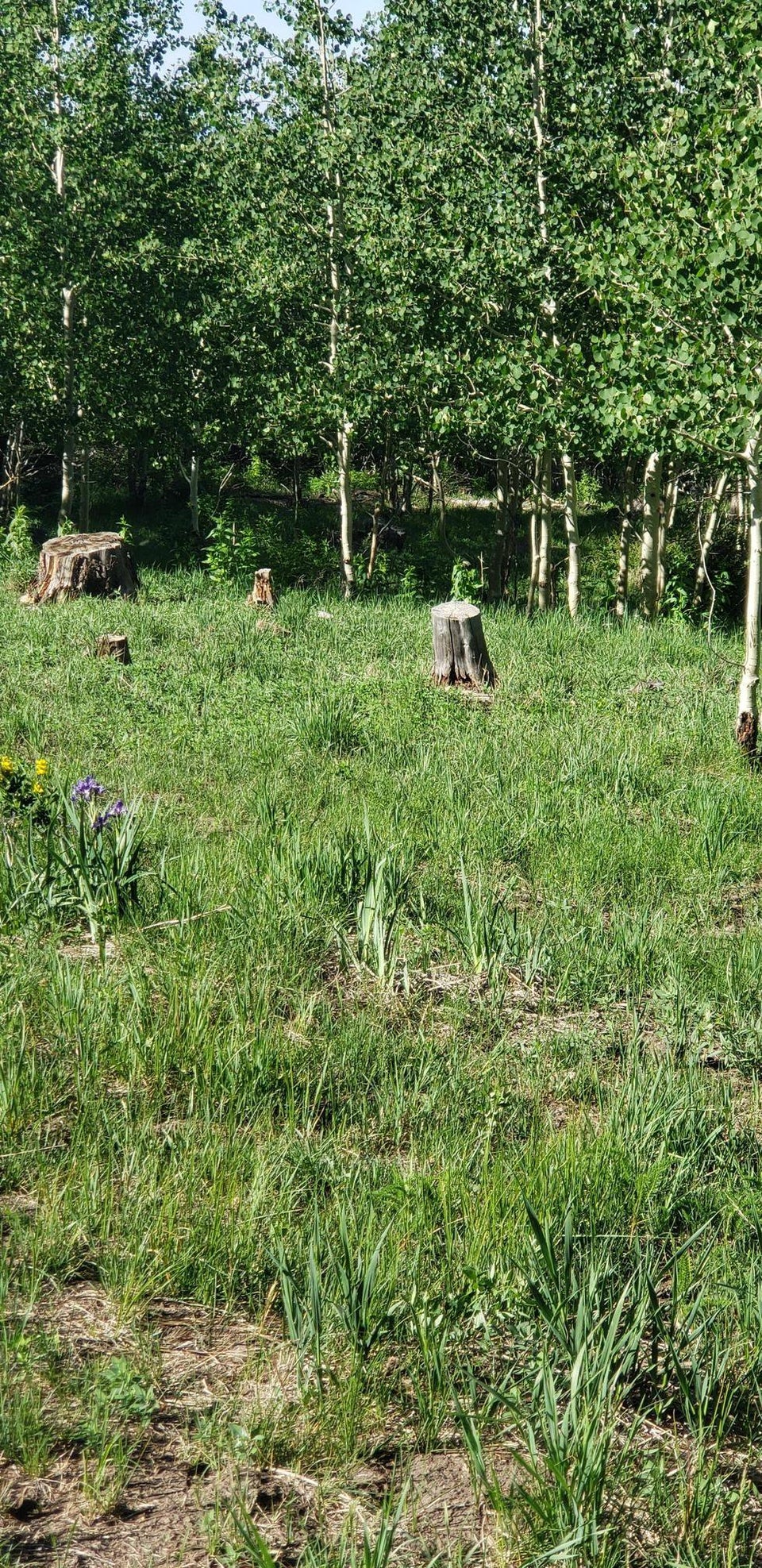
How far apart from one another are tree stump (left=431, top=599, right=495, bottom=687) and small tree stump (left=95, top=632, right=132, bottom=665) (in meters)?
2.73

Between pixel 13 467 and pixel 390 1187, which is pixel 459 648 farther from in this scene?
pixel 13 467

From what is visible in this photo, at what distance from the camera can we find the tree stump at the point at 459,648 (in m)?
9.66

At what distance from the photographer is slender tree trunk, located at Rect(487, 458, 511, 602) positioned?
21547 millimetres

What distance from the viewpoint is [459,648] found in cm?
980

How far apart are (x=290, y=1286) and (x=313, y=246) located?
19.8m

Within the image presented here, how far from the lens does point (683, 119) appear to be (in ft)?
30.7

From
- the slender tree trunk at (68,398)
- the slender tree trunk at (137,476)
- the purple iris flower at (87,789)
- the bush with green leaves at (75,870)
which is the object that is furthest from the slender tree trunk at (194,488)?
the bush with green leaves at (75,870)

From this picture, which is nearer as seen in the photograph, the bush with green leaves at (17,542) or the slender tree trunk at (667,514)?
the bush with green leaves at (17,542)

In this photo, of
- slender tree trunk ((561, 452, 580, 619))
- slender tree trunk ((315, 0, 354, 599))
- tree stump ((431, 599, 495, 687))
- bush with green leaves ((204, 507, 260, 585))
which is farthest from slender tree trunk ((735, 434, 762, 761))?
slender tree trunk ((315, 0, 354, 599))

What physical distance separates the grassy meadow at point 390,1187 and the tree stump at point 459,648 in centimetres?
306

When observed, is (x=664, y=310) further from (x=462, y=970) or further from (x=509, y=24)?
(x=509, y=24)

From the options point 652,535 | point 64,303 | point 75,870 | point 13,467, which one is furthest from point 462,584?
point 13,467

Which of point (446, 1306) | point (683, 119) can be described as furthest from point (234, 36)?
point (446, 1306)

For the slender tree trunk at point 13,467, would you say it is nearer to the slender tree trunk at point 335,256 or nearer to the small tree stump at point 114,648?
the slender tree trunk at point 335,256
